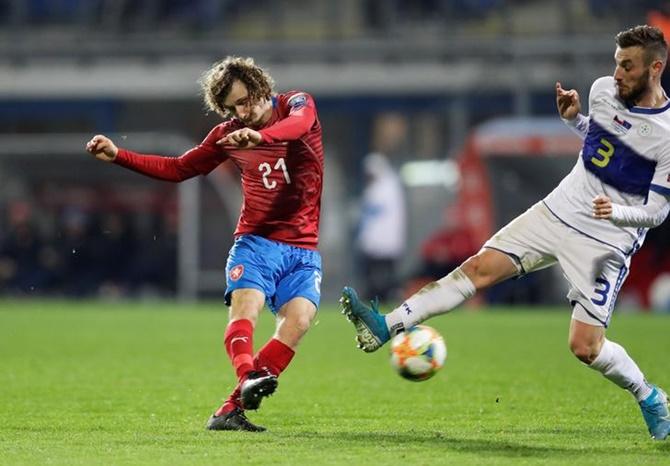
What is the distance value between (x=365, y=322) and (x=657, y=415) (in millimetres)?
1745

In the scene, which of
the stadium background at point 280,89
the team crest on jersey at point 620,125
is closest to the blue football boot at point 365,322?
the team crest on jersey at point 620,125

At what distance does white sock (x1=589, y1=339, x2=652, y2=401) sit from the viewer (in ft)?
A: 27.1

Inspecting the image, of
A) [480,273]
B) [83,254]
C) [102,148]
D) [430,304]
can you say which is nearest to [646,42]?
[480,273]

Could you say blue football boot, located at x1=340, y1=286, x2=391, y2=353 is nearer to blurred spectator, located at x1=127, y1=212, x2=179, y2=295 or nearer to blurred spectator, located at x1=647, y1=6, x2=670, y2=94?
blurred spectator, located at x1=647, y1=6, x2=670, y2=94

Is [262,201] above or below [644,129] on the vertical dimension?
below

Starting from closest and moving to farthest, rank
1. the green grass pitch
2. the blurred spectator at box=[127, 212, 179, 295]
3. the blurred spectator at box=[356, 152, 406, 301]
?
the green grass pitch < the blurred spectator at box=[127, 212, 179, 295] < the blurred spectator at box=[356, 152, 406, 301]

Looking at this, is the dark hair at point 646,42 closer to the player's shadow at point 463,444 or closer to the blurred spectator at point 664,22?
the player's shadow at point 463,444

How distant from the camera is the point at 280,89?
1250 inches

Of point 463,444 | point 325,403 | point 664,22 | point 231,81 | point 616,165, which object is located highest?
point 664,22

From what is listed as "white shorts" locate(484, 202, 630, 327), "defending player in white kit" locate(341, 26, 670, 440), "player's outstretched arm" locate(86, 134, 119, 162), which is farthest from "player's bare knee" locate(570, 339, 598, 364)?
"player's outstretched arm" locate(86, 134, 119, 162)

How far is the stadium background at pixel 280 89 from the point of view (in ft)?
88.5

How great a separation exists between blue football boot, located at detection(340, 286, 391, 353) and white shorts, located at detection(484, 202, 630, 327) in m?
0.82

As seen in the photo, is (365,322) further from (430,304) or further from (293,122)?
(293,122)

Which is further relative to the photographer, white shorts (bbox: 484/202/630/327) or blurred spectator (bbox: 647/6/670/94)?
blurred spectator (bbox: 647/6/670/94)
